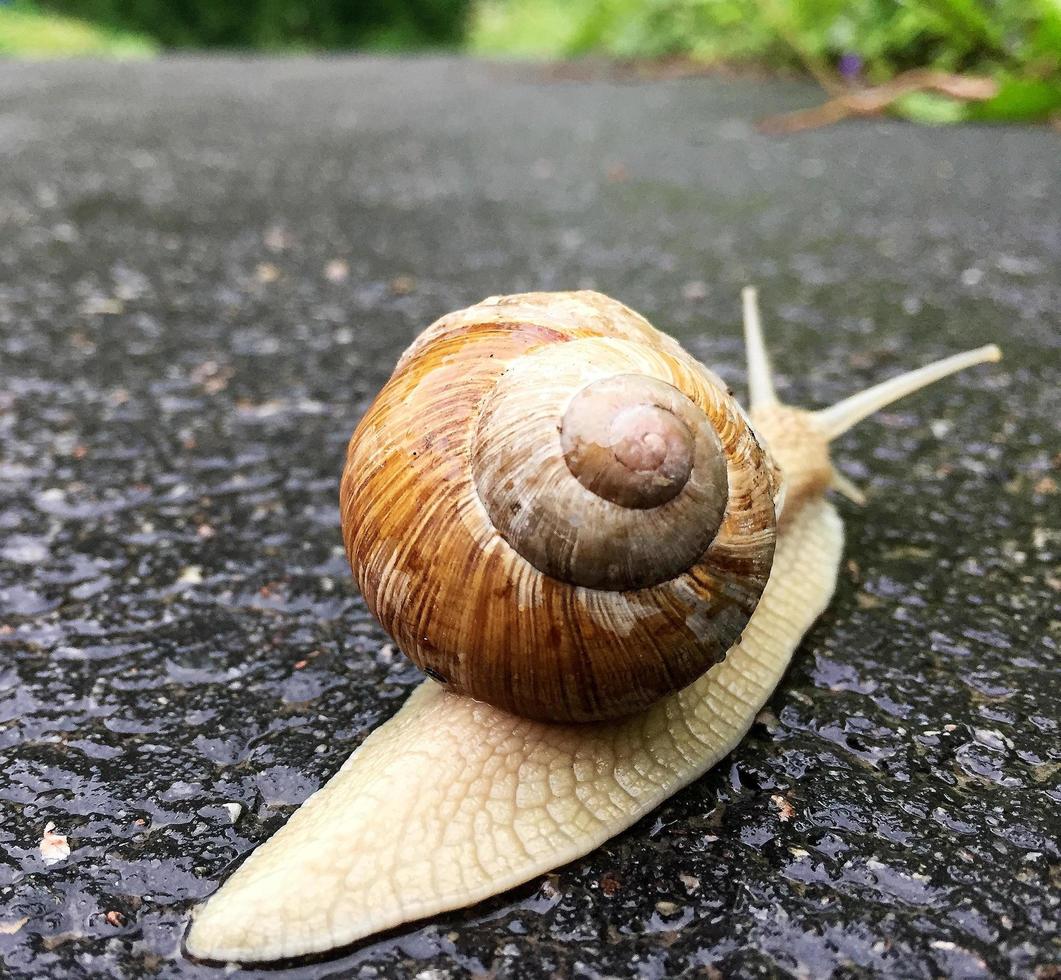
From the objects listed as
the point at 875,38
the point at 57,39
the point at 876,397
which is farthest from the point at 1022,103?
the point at 57,39

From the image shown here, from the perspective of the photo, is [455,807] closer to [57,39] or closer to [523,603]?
[523,603]

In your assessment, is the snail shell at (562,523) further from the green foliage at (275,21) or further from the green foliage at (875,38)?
the green foliage at (275,21)

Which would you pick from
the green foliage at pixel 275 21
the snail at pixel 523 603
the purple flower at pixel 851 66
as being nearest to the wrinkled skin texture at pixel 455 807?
the snail at pixel 523 603

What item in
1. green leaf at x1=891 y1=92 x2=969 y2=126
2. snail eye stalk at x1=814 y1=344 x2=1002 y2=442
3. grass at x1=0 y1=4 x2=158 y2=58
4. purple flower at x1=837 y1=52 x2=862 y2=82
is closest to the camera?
snail eye stalk at x1=814 y1=344 x2=1002 y2=442

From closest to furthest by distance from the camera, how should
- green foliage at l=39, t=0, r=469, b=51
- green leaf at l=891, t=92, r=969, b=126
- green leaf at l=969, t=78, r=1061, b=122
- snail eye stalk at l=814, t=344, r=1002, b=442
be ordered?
snail eye stalk at l=814, t=344, r=1002, b=442 < green leaf at l=969, t=78, r=1061, b=122 < green leaf at l=891, t=92, r=969, b=126 < green foliage at l=39, t=0, r=469, b=51

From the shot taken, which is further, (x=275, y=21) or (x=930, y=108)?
(x=275, y=21)

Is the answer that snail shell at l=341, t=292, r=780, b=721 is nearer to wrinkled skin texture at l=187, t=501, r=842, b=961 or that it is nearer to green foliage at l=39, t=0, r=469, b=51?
wrinkled skin texture at l=187, t=501, r=842, b=961

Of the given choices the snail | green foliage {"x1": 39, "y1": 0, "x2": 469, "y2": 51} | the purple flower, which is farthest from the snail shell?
green foliage {"x1": 39, "y1": 0, "x2": 469, "y2": 51}
